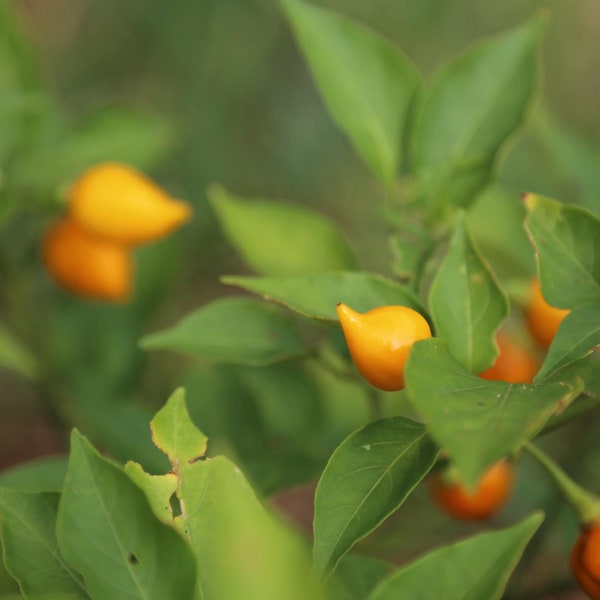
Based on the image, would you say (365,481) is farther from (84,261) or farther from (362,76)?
(84,261)

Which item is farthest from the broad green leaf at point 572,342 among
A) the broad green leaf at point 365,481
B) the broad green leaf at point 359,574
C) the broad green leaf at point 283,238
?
the broad green leaf at point 283,238

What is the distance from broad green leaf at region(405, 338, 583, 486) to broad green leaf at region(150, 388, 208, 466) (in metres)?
0.19

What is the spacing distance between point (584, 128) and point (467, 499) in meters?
1.67

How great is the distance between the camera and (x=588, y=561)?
787 mm

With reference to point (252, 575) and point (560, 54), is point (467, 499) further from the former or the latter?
point (560, 54)

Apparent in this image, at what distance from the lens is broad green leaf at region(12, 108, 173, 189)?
126 centimetres

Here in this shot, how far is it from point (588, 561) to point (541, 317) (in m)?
0.26

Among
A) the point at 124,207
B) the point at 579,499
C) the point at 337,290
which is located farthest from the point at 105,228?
the point at 579,499

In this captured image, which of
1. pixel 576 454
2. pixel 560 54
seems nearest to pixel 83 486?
pixel 576 454

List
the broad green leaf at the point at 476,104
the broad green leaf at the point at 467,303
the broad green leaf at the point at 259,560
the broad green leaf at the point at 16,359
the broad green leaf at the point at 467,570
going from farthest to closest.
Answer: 1. the broad green leaf at the point at 16,359
2. the broad green leaf at the point at 476,104
3. the broad green leaf at the point at 467,303
4. the broad green leaf at the point at 467,570
5. the broad green leaf at the point at 259,560

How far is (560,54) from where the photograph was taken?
8.77 ft

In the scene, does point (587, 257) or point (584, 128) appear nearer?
point (587, 257)

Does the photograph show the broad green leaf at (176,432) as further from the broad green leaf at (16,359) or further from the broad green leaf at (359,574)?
the broad green leaf at (16,359)

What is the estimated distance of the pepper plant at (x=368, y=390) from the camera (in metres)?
0.61
